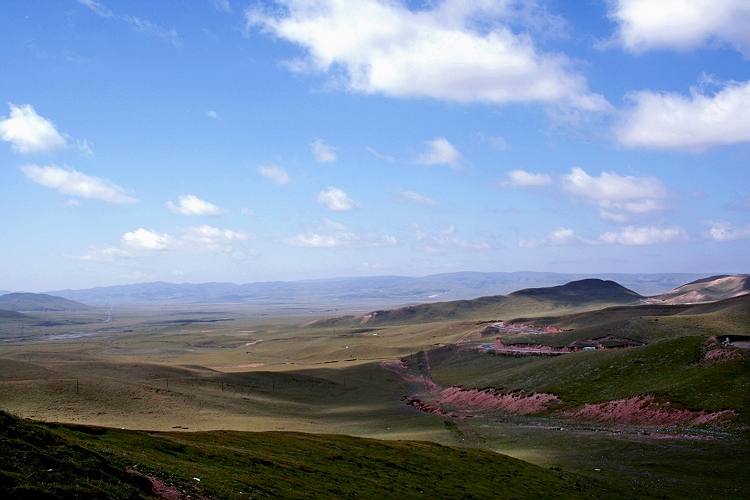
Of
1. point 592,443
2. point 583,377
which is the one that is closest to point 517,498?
point 592,443

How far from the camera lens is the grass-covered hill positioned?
18.3 metres

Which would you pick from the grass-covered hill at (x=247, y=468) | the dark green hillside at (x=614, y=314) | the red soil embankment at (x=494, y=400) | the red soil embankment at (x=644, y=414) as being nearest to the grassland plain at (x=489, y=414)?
the grass-covered hill at (x=247, y=468)

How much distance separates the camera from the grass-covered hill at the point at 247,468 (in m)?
18.3

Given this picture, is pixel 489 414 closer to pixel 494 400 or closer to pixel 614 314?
pixel 494 400

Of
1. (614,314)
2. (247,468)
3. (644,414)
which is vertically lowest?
(644,414)

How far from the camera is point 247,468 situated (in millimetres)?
28062

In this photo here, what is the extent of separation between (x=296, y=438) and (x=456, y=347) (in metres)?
91.8

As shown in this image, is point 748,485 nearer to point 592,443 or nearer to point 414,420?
point 592,443

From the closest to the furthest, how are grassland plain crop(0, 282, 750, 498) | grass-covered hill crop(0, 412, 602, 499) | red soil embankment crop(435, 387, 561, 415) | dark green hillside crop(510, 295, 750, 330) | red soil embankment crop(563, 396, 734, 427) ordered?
1. grass-covered hill crop(0, 412, 602, 499)
2. grassland plain crop(0, 282, 750, 498)
3. red soil embankment crop(563, 396, 734, 427)
4. red soil embankment crop(435, 387, 561, 415)
5. dark green hillside crop(510, 295, 750, 330)

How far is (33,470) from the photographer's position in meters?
17.4

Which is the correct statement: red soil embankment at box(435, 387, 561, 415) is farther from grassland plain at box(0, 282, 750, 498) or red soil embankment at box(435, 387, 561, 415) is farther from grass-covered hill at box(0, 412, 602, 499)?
grass-covered hill at box(0, 412, 602, 499)

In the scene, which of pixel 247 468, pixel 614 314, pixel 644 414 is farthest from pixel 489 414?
pixel 614 314

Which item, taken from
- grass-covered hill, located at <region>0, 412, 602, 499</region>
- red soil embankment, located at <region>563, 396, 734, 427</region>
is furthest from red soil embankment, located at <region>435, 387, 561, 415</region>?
grass-covered hill, located at <region>0, 412, 602, 499</region>

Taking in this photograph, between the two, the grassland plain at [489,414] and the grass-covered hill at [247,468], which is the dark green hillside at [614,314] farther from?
the grass-covered hill at [247,468]
